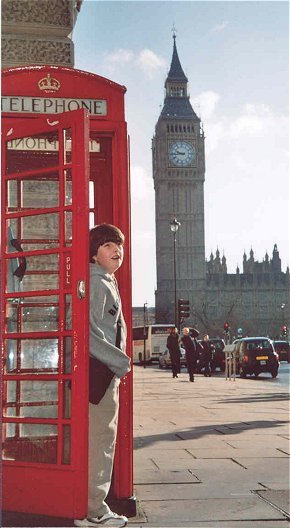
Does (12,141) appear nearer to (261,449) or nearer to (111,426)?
(111,426)

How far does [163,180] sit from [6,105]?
107 meters

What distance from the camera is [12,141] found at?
14.4 ft

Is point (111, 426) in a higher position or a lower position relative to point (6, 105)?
lower

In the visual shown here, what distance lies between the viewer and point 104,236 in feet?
13.1

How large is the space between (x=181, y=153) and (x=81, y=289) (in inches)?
4289

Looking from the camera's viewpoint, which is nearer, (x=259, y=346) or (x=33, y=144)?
(x=33, y=144)

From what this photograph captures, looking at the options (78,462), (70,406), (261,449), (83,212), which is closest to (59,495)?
(78,462)

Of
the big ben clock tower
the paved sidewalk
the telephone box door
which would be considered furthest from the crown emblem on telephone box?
the big ben clock tower

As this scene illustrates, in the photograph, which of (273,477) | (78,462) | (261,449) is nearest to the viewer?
(78,462)

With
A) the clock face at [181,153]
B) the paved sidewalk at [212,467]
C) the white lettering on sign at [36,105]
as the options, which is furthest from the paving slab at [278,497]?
the clock face at [181,153]

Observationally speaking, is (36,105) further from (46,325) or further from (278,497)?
(278,497)

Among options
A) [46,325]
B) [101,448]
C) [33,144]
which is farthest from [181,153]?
[101,448]

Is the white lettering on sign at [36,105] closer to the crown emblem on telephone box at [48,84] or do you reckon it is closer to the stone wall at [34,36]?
the crown emblem on telephone box at [48,84]

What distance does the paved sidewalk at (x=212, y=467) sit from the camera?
3986 mm
